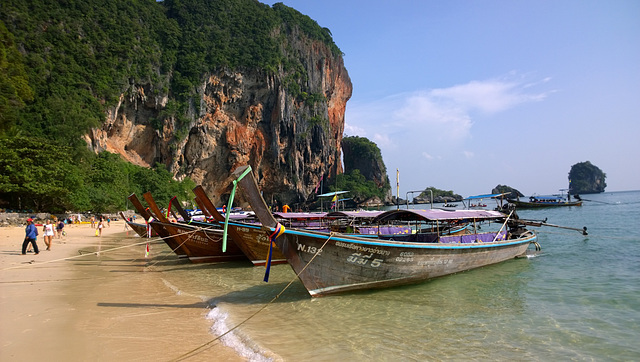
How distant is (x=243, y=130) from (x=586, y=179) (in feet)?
425

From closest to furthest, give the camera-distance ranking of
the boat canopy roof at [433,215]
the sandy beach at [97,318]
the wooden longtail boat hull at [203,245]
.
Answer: the sandy beach at [97,318] → the boat canopy roof at [433,215] → the wooden longtail boat hull at [203,245]

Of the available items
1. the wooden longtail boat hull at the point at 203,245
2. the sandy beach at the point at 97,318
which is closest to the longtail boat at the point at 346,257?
the sandy beach at the point at 97,318

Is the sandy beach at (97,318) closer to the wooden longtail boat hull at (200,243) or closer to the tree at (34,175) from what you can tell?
the wooden longtail boat hull at (200,243)

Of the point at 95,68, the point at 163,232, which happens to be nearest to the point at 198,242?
the point at 163,232

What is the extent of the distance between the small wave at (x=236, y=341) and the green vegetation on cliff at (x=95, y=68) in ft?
83.7

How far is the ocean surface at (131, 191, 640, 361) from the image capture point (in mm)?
5348

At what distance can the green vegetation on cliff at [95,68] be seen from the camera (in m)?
28.1

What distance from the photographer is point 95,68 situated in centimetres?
4278

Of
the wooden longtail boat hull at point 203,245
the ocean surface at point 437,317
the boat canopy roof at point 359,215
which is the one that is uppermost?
the boat canopy roof at point 359,215

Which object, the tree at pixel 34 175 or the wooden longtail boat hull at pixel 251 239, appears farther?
the tree at pixel 34 175

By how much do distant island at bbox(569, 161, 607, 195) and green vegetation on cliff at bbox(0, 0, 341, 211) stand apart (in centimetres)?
11651

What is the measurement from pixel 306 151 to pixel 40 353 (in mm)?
66188

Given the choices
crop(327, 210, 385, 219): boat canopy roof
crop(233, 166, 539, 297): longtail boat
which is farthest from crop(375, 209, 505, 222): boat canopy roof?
crop(327, 210, 385, 219): boat canopy roof

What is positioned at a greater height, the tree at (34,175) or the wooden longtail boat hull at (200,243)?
the tree at (34,175)
